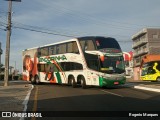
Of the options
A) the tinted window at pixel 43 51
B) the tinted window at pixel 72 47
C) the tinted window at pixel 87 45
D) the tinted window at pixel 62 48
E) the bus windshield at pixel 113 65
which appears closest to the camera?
the bus windshield at pixel 113 65

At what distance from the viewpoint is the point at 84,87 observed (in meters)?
26.6

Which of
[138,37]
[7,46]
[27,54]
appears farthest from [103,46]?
[138,37]

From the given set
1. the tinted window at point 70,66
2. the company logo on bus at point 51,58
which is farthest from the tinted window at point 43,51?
the tinted window at point 70,66

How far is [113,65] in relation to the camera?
2520cm

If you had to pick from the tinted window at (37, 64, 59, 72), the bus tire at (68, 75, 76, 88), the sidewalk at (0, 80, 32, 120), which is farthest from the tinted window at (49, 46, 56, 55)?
the sidewalk at (0, 80, 32, 120)

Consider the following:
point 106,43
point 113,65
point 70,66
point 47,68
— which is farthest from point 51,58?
point 113,65

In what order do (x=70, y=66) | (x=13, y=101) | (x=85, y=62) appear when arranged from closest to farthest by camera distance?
(x=13, y=101) → (x=85, y=62) → (x=70, y=66)

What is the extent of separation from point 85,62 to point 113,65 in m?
2.33

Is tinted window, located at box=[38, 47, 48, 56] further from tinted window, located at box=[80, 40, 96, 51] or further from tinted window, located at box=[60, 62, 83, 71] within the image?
tinted window, located at box=[80, 40, 96, 51]

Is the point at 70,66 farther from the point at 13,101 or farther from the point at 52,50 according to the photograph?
the point at 13,101

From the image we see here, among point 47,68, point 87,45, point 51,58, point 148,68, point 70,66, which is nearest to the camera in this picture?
point 87,45

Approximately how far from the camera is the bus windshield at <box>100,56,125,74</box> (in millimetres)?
24953

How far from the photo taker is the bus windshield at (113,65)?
24953 millimetres

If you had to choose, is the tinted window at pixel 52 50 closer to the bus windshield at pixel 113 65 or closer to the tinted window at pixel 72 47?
the tinted window at pixel 72 47
